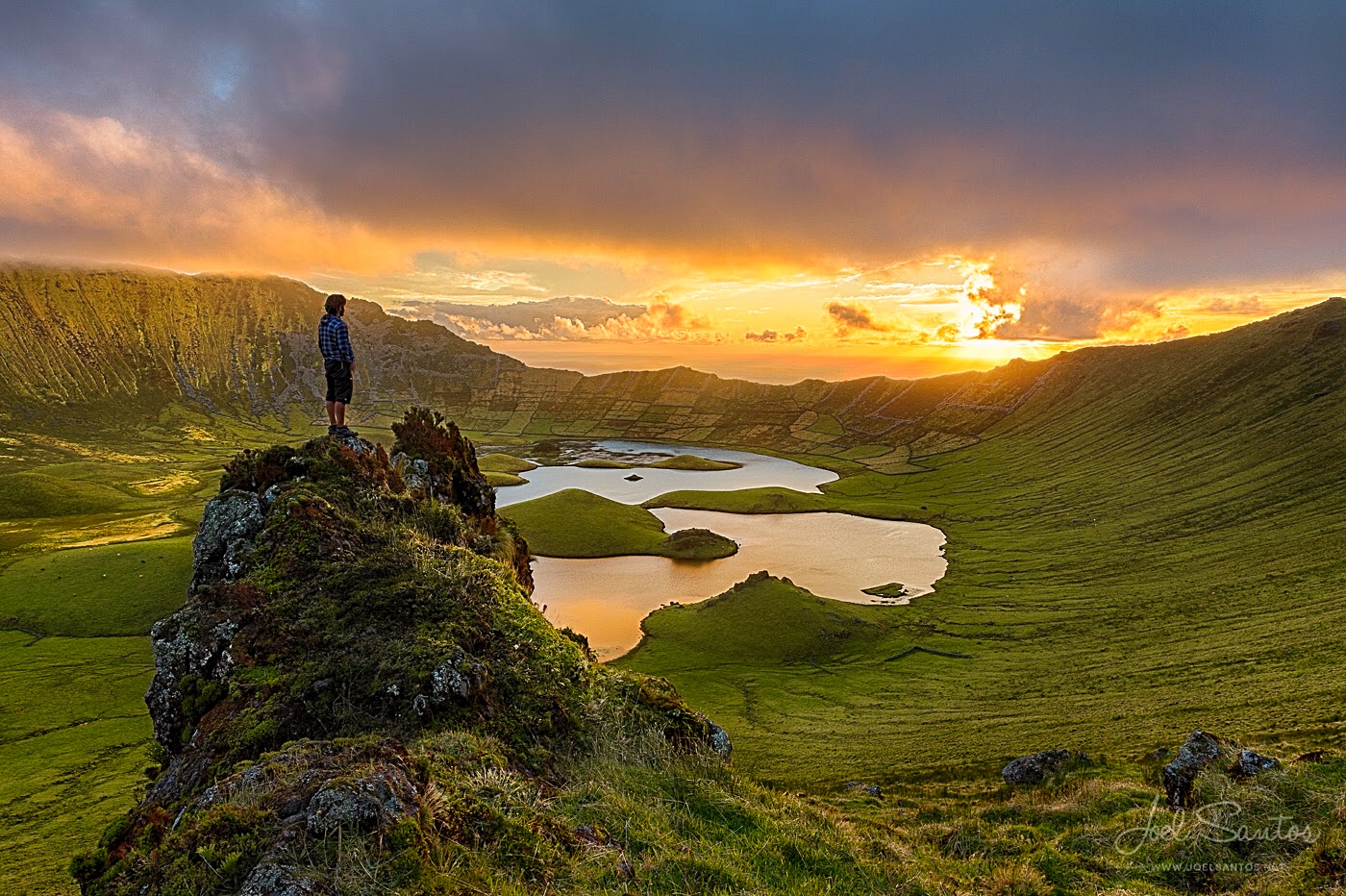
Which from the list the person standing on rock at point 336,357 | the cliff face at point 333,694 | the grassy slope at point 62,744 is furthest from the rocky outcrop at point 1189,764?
the grassy slope at point 62,744

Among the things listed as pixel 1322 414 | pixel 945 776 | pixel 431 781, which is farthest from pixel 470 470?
pixel 1322 414

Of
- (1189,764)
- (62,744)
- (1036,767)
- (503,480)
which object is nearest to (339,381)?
(1189,764)

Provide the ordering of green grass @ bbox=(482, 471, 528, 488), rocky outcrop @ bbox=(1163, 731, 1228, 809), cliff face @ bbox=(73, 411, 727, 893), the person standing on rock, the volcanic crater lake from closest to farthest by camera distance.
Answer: cliff face @ bbox=(73, 411, 727, 893) < rocky outcrop @ bbox=(1163, 731, 1228, 809) < the person standing on rock < the volcanic crater lake < green grass @ bbox=(482, 471, 528, 488)

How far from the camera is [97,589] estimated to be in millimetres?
73938

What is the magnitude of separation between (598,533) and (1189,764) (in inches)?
4118

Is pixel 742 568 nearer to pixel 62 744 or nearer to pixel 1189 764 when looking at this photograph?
pixel 62 744

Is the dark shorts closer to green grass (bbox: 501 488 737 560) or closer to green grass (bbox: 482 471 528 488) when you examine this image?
green grass (bbox: 501 488 737 560)

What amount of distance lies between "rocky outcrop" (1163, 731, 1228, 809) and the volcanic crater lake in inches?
1947

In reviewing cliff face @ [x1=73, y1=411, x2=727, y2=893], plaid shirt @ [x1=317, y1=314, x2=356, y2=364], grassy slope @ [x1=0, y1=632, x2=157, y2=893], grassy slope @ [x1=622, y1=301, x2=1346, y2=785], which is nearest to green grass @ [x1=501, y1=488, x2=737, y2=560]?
grassy slope @ [x1=622, y1=301, x2=1346, y2=785]

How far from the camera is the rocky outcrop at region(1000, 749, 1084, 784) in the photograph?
95.0 ft

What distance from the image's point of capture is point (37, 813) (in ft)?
105

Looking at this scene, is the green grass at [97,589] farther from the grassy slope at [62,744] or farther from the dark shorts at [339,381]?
the dark shorts at [339,381]

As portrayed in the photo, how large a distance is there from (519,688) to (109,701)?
5712 cm

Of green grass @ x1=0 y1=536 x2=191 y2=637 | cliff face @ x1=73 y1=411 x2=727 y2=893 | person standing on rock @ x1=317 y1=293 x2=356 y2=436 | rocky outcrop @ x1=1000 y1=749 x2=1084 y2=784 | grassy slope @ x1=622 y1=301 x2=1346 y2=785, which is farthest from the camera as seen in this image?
green grass @ x1=0 y1=536 x2=191 y2=637
